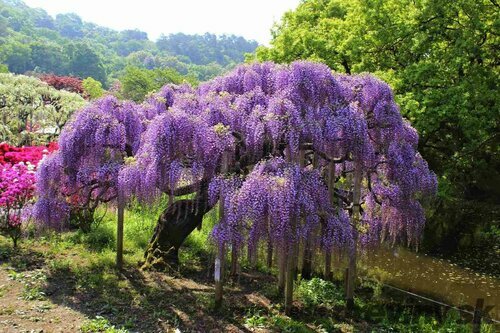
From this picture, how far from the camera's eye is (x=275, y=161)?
7.86 metres

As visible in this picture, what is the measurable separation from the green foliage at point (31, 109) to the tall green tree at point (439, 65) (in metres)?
13.7

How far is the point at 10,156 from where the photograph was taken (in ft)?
44.7

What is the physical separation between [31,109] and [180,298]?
65.6 feet

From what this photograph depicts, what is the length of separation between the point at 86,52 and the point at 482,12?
105686 millimetres

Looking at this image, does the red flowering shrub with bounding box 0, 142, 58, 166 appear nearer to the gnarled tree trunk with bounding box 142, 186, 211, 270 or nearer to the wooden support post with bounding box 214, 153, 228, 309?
the gnarled tree trunk with bounding box 142, 186, 211, 270

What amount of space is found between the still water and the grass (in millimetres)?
1704

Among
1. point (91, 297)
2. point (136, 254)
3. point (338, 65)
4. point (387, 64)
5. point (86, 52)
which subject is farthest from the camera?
point (86, 52)

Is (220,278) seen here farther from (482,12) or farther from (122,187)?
(482,12)

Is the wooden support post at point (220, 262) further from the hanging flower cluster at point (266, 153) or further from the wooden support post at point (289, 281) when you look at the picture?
the wooden support post at point (289, 281)

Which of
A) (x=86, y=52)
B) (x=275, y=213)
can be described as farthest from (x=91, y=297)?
(x=86, y=52)

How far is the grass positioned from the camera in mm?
8250

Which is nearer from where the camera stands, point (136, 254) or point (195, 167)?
point (195, 167)

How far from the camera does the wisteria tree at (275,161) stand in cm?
768

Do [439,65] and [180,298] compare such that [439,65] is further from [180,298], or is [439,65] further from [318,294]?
[180,298]
